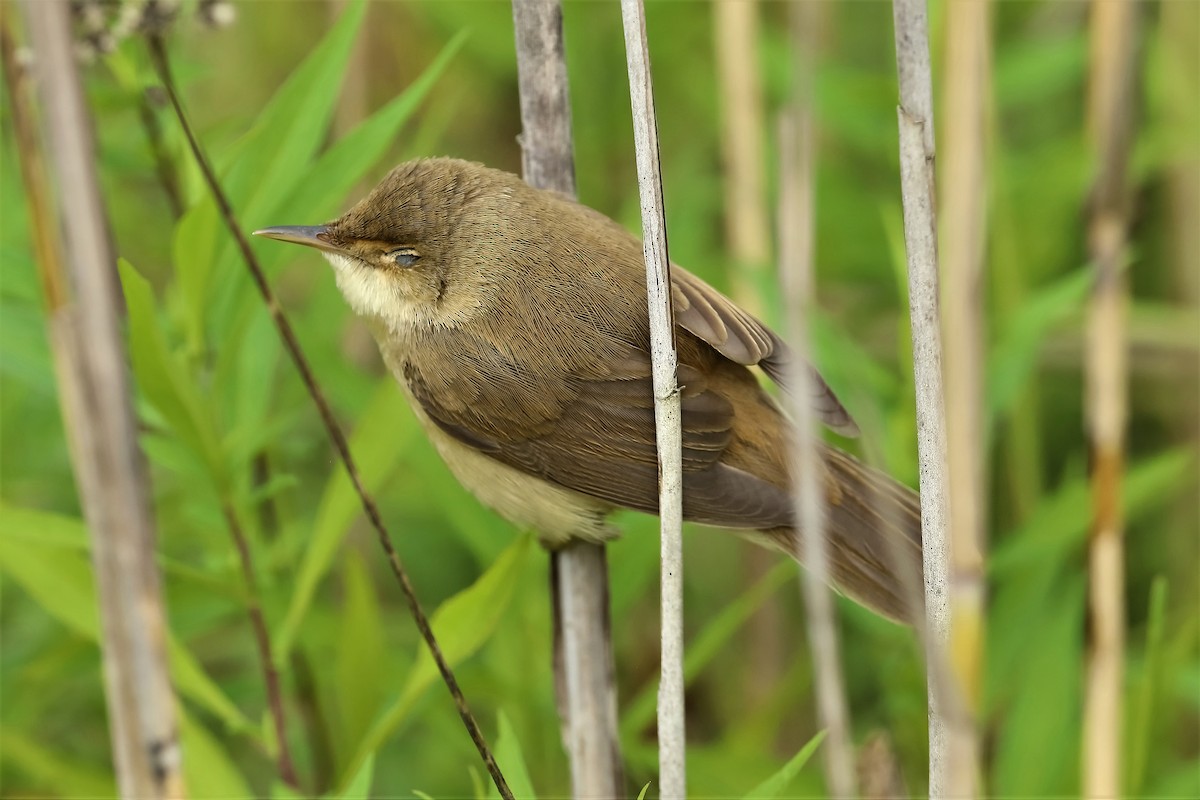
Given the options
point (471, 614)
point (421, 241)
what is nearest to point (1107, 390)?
point (471, 614)

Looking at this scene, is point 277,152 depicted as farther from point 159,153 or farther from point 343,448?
point 343,448

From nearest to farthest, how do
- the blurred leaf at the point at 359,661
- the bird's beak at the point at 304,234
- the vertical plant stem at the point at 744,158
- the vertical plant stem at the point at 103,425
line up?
the vertical plant stem at the point at 103,425, the bird's beak at the point at 304,234, the blurred leaf at the point at 359,661, the vertical plant stem at the point at 744,158

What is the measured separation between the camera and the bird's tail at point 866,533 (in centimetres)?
234

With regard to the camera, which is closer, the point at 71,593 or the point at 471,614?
the point at 471,614

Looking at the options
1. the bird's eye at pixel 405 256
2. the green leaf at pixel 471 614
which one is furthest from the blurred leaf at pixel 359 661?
the bird's eye at pixel 405 256

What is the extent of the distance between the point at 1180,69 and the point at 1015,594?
5.84ft

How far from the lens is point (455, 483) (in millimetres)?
2760

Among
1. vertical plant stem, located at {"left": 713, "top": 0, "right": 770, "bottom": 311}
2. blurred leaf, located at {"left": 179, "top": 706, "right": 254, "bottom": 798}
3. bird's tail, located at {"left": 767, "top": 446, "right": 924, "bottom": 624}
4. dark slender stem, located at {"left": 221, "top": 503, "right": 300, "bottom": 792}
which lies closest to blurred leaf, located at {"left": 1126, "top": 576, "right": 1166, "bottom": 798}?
bird's tail, located at {"left": 767, "top": 446, "right": 924, "bottom": 624}

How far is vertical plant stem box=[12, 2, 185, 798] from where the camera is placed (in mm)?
1535

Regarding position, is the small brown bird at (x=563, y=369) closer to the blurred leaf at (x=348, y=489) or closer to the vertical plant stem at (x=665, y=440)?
the blurred leaf at (x=348, y=489)

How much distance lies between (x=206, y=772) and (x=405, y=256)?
3.34ft

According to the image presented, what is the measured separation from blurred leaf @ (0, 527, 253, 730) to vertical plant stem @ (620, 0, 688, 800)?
31.4 inches

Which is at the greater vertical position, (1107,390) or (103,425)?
(103,425)

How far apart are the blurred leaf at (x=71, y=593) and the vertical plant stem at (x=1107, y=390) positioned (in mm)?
1440
